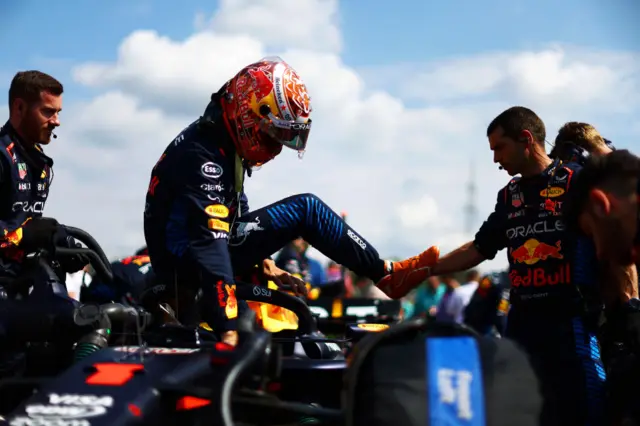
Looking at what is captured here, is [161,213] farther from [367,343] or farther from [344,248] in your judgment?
[367,343]

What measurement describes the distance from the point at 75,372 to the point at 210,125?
5.54 ft

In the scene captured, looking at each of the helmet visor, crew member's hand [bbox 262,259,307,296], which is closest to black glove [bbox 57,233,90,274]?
crew member's hand [bbox 262,259,307,296]

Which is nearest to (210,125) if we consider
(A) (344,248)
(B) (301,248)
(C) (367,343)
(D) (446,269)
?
(A) (344,248)

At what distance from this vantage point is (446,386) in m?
3.08

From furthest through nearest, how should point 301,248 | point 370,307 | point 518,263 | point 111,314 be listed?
1. point 301,248
2. point 370,307
3. point 518,263
4. point 111,314

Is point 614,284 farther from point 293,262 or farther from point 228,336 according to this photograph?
point 293,262

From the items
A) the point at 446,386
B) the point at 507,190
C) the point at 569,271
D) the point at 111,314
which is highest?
the point at 507,190

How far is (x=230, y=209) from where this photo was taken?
15.2 feet

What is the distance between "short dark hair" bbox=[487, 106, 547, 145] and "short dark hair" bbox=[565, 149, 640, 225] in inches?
63.7

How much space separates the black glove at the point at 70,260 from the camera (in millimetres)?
4831

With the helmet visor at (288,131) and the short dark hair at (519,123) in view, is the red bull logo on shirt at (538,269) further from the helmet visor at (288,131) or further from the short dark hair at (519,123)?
the helmet visor at (288,131)

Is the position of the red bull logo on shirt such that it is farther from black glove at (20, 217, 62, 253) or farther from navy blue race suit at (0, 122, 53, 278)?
navy blue race suit at (0, 122, 53, 278)

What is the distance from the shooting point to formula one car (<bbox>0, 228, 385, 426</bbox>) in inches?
122

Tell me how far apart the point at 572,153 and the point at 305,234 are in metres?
1.64
